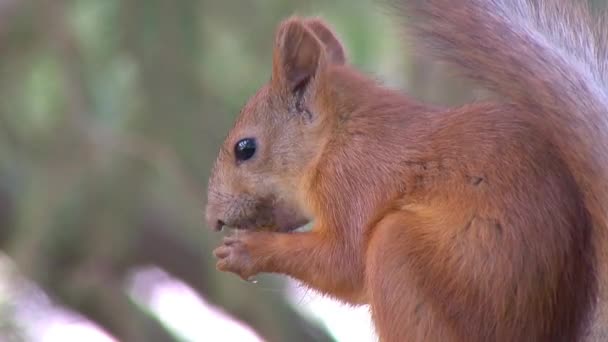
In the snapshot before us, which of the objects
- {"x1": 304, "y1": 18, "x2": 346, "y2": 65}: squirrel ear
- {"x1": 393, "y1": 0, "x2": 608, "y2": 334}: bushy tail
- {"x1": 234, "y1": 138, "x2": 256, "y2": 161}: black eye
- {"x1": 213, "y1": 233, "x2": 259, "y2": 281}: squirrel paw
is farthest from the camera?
{"x1": 304, "y1": 18, "x2": 346, "y2": 65}: squirrel ear

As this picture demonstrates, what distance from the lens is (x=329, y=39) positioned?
2650 mm

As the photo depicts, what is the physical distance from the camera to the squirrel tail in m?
1.97

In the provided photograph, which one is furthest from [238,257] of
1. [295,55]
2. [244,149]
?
[295,55]

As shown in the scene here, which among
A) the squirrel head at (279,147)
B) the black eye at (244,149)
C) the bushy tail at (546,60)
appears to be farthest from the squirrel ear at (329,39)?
the bushy tail at (546,60)

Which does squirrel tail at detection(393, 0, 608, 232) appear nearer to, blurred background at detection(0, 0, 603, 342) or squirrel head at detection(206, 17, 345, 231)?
squirrel head at detection(206, 17, 345, 231)

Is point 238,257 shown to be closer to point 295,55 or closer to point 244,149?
point 244,149

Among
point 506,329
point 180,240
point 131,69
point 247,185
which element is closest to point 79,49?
point 131,69

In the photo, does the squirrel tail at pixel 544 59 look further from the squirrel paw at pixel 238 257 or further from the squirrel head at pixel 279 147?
the squirrel paw at pixel 238 257

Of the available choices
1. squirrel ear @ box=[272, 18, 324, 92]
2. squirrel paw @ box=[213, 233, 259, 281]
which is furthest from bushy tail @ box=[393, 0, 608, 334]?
squirrel paw @ box=[213, 233, 259, 281]

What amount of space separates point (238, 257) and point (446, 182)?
483 mm

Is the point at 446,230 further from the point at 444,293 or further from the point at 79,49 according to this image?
the point at 79,49

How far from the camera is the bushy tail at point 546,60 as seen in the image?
77.4 inches

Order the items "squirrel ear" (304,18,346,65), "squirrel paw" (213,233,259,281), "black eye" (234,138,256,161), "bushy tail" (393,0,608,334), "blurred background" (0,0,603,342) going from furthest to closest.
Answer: "blurred background" (0,0,603,342), "squirrel ear" (304,18,346,65), "black eye" (234,138,256,161), "squirrel paw" (213,233,259,281), "bushy tail" (393,0,608,334)

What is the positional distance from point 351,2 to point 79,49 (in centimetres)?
84
